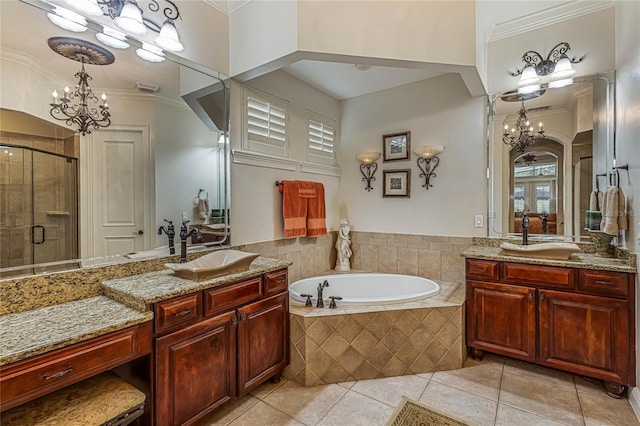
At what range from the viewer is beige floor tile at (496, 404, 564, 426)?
1.86m

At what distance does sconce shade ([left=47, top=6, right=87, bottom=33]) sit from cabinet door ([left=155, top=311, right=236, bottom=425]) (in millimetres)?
1812

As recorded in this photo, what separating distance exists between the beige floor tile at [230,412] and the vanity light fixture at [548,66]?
3.53 meters

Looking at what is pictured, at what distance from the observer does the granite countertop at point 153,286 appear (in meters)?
1.55

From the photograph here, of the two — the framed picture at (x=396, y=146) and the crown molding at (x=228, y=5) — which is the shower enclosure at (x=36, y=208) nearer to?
the crown molding at (x=228, y=5)

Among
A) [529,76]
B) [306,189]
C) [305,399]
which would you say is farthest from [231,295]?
[529,76]

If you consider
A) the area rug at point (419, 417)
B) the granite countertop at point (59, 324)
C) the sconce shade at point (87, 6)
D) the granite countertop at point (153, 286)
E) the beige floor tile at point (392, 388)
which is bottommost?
the beige floor tile at point (392, 388)

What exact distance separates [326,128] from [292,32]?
5.33 feet

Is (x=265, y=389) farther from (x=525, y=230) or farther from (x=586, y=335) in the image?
(x=525, y=230)

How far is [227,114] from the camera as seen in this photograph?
2.58m

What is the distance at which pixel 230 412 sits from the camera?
1996mm

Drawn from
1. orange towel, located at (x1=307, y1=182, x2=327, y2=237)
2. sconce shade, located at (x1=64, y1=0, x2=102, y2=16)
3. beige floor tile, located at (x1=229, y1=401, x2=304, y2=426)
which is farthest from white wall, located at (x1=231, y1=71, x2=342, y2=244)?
beige floor tile, located at (x1=229, y1=401, x2=304, y2=426)

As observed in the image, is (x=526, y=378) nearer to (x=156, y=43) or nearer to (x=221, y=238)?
(x=221, y=238)

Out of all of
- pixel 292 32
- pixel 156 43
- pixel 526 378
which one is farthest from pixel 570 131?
pixel 156 43

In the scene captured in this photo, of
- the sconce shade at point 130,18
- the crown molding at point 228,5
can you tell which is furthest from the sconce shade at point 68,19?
the crown molding at point 228,5
